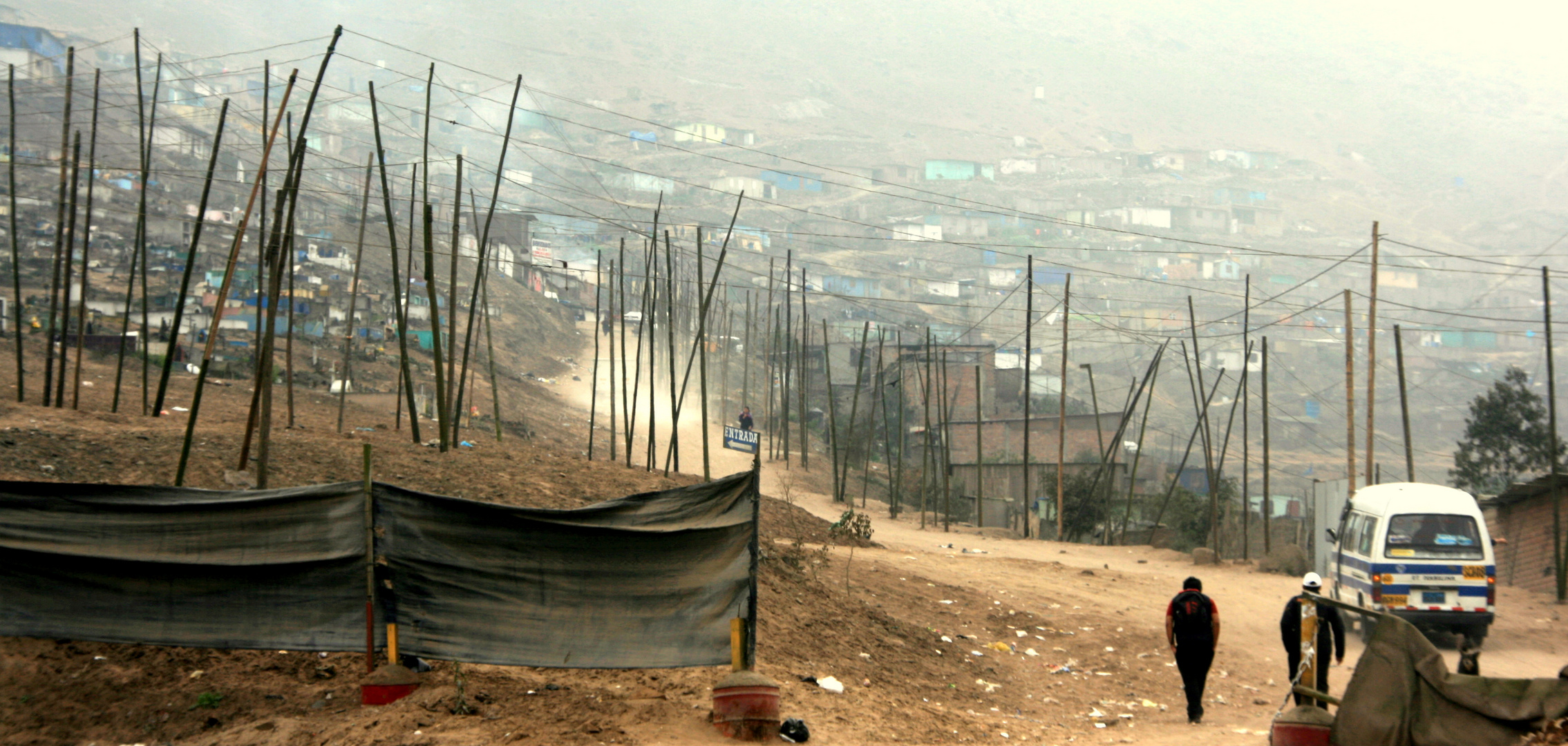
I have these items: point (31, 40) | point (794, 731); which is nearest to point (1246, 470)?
point (794, 731)

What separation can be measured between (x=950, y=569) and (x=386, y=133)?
139115mm

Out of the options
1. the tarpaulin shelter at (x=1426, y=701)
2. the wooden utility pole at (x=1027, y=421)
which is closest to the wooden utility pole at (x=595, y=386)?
the wooden utility pole at (x=1027, y=421)

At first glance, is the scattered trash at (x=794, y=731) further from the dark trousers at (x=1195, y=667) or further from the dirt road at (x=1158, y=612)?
the dark trousers at (x=1195, y=667)

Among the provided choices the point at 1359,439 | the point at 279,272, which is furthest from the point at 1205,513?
the point at 1359,439

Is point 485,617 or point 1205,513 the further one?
point 1205,513

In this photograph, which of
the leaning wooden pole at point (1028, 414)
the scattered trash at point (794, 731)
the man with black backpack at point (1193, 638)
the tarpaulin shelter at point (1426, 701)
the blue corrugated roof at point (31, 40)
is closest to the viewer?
the tarpaulin shelter at point (1426, 701)

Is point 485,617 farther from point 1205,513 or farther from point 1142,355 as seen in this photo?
point 1142,355

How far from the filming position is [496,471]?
15641mm

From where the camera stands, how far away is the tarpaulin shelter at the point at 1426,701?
5629 mm

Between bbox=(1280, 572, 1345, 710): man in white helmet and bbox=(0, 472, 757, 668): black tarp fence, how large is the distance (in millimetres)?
4635

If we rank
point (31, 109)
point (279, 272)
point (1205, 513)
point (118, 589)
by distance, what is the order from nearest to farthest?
point (118, 589)
point (279, 272)
point (1205, 513)
point (31, 109)

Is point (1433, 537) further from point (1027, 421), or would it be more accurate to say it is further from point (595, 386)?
point (595, 386)

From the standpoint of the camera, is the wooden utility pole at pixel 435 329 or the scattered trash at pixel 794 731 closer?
the scattered trash at pixel 794 731

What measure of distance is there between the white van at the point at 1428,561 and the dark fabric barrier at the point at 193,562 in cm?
1233
